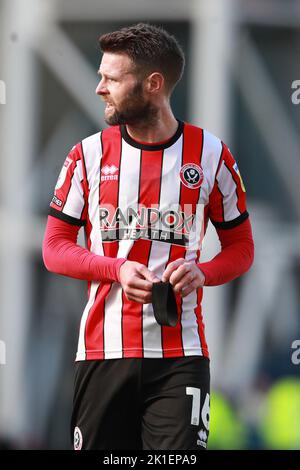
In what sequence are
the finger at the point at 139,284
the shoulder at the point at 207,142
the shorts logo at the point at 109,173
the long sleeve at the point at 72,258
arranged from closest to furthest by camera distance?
the finger at the point at 139,284 → the long sleeve at the point at 72,258 → the shorts logo at the point at 109,173 → the shoulder at the point at 207,142

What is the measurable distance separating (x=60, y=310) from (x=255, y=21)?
3.77 m

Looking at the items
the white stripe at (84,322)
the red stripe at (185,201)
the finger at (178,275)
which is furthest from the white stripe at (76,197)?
the finger at (178,275)

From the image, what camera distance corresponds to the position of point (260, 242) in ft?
37.9

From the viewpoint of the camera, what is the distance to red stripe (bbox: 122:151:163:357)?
4.17 m

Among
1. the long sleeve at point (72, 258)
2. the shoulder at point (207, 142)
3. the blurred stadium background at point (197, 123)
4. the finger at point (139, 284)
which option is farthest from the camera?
the blurred stadium background at point (197, 123)

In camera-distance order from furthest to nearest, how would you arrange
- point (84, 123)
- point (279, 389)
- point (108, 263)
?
point (84, 123) → point (279, 389) → point (108, 263)

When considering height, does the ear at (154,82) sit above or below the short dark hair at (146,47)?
below

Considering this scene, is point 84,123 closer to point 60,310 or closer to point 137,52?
point 60,310

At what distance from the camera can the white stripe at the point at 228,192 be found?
434cm

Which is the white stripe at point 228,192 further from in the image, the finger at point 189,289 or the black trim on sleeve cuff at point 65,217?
the black trim on sleeve cuff at point 65,217

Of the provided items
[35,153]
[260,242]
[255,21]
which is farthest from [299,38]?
[35,153]

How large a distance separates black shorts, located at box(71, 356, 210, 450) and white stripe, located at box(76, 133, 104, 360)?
18 cm

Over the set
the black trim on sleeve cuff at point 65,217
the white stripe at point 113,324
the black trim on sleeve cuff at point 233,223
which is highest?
the black trim on sleeve cuff at point 65,217

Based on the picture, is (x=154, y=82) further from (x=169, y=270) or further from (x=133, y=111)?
(x=169, y=270)
